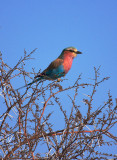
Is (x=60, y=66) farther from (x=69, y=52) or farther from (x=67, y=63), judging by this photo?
(x=69, y=52)

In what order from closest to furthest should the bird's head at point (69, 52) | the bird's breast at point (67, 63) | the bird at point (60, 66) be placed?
the bird at point (60, 66), the bird's breast at point (67, 63), the bird's head at point (69, 52)

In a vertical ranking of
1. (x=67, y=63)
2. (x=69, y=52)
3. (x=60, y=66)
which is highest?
(x=69, y=52)

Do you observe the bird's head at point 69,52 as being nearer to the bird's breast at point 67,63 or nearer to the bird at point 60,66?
the bird at point 60,66

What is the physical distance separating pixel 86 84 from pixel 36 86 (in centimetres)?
64

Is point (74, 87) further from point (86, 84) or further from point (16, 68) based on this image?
point (16, 68)

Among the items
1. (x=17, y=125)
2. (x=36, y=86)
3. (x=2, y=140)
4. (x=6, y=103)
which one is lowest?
(x=2, y=140)

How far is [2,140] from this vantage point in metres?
2.86

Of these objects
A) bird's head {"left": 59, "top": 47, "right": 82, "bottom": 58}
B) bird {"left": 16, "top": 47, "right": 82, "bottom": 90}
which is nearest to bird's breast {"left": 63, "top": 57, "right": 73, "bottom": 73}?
bird {"left": 16, "top": 47, "right": 82, "bottom": 90}

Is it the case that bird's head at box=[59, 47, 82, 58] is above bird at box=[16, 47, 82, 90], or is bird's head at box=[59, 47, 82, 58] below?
above

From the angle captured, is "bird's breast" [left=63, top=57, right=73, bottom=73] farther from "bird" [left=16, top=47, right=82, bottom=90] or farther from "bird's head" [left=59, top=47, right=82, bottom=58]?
"bird's head" [left=59, top=47, right=82, bottom=58]

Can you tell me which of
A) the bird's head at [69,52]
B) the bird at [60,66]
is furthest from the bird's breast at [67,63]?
the bird's head at [69,52]

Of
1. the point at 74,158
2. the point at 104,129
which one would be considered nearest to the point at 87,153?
the point at 74,158

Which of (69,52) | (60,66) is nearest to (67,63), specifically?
(60,66)

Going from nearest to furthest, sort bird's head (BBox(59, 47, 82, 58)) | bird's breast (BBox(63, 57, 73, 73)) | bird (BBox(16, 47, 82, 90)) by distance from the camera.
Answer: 1. bird (BBox(16, 47, 82, 90))
2. bird's breast (BBox(63, 57, 73, 73))
3. bird's head (BBox(59, 47, 82, 58))
